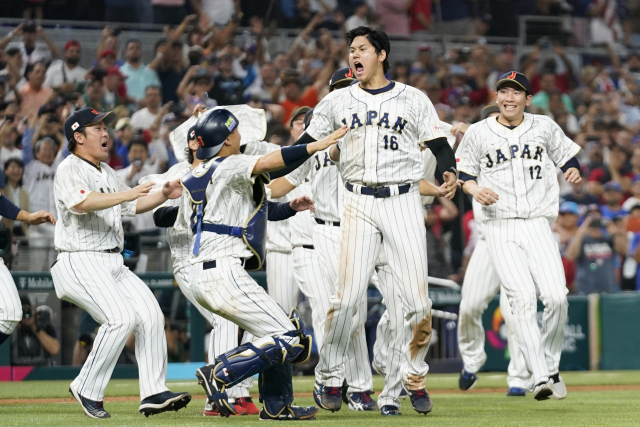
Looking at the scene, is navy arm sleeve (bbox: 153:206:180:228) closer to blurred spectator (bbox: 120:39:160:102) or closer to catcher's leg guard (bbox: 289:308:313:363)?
catcher's leg guard (bbox: 289:308:313:363)

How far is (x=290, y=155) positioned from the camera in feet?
17.8

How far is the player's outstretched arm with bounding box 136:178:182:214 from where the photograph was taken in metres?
6.00

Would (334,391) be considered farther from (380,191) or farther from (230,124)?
(230,124)

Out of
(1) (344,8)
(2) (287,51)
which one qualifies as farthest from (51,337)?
(1) (344,8)

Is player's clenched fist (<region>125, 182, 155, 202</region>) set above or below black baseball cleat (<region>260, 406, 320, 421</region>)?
above

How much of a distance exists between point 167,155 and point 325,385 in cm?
665

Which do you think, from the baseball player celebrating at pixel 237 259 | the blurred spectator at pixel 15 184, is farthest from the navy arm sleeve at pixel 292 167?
the blurred spectator at pixel 15 184

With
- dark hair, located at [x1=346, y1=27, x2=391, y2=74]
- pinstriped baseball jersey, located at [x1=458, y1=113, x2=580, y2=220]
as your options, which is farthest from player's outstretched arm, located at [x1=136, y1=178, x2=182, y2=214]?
pinstriped baseball jersey, located at [x1=458, y1=113, x2=580, y2=220]

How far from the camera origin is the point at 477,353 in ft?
28.6

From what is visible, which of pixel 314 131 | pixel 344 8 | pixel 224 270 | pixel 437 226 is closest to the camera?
pixel 224 270

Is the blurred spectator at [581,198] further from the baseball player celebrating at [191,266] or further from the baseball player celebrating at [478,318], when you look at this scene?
the baseball player celebrating at [191,266]

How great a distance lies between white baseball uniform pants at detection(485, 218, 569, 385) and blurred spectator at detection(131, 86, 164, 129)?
6895 mm

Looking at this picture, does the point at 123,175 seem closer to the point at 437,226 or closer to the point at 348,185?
the point at 437,226

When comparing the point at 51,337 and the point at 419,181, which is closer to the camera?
the point at 419,181
